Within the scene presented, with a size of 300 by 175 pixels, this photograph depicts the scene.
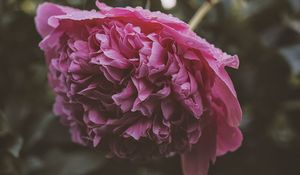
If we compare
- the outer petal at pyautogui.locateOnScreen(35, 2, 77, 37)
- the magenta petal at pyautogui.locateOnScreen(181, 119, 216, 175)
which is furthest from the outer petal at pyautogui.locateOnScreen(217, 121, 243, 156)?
the outer petal at pyautogui.locateOnScreen(35, 2, 77, 37)

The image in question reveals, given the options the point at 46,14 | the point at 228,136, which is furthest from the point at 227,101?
the point at 46,14

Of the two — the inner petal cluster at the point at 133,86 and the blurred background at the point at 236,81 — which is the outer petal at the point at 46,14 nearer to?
the inner petal cluster at the point at 133,86

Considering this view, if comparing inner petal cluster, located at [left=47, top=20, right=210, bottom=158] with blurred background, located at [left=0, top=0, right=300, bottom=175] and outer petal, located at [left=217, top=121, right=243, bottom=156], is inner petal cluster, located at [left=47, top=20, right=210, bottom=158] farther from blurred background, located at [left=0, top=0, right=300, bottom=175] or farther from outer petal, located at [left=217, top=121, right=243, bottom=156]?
blurred background, located at [left=0, top=0, right=300, bottom=175]

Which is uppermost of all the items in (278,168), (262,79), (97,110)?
(97,110)

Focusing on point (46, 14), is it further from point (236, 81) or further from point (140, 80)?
point (236, 81)

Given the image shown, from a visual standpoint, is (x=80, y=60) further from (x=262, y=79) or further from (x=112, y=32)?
(x=262, y=79)

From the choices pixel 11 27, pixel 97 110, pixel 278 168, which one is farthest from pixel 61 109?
pixel 278 168
